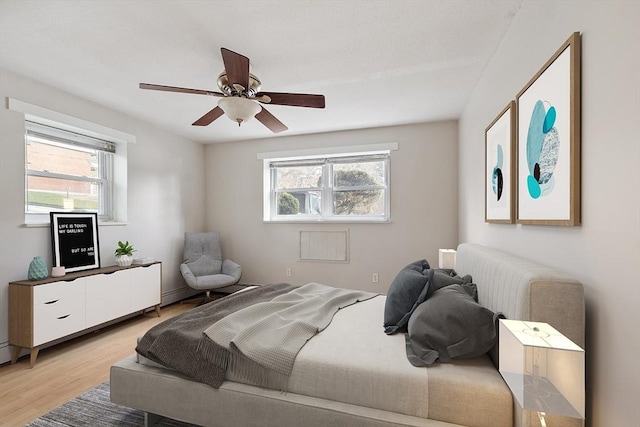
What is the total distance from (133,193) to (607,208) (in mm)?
4451

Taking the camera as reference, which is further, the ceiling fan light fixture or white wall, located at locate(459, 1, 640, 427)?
the ceiling fan light fixture

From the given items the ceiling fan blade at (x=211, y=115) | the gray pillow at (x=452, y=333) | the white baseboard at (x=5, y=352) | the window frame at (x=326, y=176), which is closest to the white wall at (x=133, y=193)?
the white baseboard at (x=5, y=352)

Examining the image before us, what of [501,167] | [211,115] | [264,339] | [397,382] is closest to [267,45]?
[211,115]

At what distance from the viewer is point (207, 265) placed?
4668 mm

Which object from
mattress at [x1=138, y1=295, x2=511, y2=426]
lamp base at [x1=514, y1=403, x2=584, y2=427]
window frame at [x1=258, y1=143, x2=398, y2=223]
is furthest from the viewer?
window frame at [x1=258, y1=143, x2=398, y2=223]

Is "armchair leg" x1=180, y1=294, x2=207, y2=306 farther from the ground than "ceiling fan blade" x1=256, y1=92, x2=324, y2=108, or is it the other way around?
"ceiling fan blade" x1=256, y1=92, x2=324, y2=108

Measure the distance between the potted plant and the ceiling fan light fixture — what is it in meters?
2.33

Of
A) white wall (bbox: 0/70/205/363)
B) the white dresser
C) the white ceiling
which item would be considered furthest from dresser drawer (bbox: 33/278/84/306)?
the white ceiling

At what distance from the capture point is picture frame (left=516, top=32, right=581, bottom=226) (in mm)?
1190

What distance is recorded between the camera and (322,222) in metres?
4.61

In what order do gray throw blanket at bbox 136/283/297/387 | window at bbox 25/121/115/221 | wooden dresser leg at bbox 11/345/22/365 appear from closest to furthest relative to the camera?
1. gray throw blanket at bbox 136/283/297/387
2. wooden dresser leg at bbox 11/345/22/365
3. window at bbox 25/121/115/221

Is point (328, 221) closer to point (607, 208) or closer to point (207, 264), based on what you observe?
point (207, 264)

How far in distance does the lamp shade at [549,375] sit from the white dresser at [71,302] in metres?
3.47

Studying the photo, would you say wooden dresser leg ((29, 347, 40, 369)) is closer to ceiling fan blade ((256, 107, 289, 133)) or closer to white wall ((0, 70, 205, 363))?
white wall ((0, 70, 205, 363))
